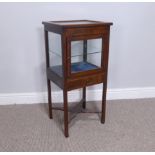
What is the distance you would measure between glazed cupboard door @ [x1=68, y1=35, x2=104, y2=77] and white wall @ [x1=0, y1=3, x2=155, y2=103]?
38 centimetres

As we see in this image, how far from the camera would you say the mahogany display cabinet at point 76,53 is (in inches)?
63.9

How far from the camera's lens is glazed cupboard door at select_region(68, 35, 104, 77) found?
176 cm

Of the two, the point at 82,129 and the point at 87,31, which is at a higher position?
the point at 87,31

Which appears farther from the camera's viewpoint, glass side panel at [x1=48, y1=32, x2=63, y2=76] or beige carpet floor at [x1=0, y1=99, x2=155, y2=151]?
glass side panel at [x1=48, y1=32, x2=63, y2=76]

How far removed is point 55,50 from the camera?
2.00m

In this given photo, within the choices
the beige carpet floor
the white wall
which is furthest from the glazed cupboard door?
the beige carpet floor

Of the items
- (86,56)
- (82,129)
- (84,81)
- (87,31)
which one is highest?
(87,31)

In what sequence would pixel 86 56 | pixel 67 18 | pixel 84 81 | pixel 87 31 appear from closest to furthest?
pixel 87 31
pixel 84 81
pixel 86 56
pixel 67 18

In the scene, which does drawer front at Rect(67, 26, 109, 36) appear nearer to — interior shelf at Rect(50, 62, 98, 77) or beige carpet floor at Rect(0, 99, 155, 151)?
interior shelf at Rect(50, 62, 98, 77)

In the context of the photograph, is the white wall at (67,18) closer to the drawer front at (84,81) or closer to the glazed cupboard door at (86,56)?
the glazed cupboard door at (86,56)

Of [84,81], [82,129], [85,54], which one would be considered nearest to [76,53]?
[85,54]

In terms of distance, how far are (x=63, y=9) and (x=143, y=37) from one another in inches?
35.1

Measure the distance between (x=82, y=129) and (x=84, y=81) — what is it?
1.56ft

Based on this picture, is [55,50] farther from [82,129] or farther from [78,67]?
[82,129]
